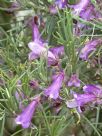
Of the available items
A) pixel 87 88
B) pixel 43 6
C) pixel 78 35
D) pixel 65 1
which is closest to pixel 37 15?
pixel 43 6

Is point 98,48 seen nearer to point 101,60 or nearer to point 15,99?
point 101,60

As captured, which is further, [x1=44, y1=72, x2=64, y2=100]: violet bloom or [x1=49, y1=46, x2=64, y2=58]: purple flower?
[x1=49, y1=46, x2=64, y2=58]: purple flower

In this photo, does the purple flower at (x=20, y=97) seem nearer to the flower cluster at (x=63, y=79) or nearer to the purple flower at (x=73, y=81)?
the flower cluster at (x=63, y=79)

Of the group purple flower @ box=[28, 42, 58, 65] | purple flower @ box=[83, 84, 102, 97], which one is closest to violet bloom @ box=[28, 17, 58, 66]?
purple flower @ box=[28, 42, 58, 65]

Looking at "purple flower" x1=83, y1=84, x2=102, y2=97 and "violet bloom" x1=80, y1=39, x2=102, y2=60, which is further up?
"violet bloom" x1=80, y1=39, x2=102, y2=60

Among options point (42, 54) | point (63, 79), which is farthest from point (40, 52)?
point (63, 79)

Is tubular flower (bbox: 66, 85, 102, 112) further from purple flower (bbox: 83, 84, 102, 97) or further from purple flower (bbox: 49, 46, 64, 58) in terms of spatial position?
purple flower (bbox: 49, 46, 64, 58)

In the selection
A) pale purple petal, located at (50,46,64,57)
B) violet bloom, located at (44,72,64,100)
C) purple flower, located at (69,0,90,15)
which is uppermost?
purple flower, located at (69,0,90,15)
